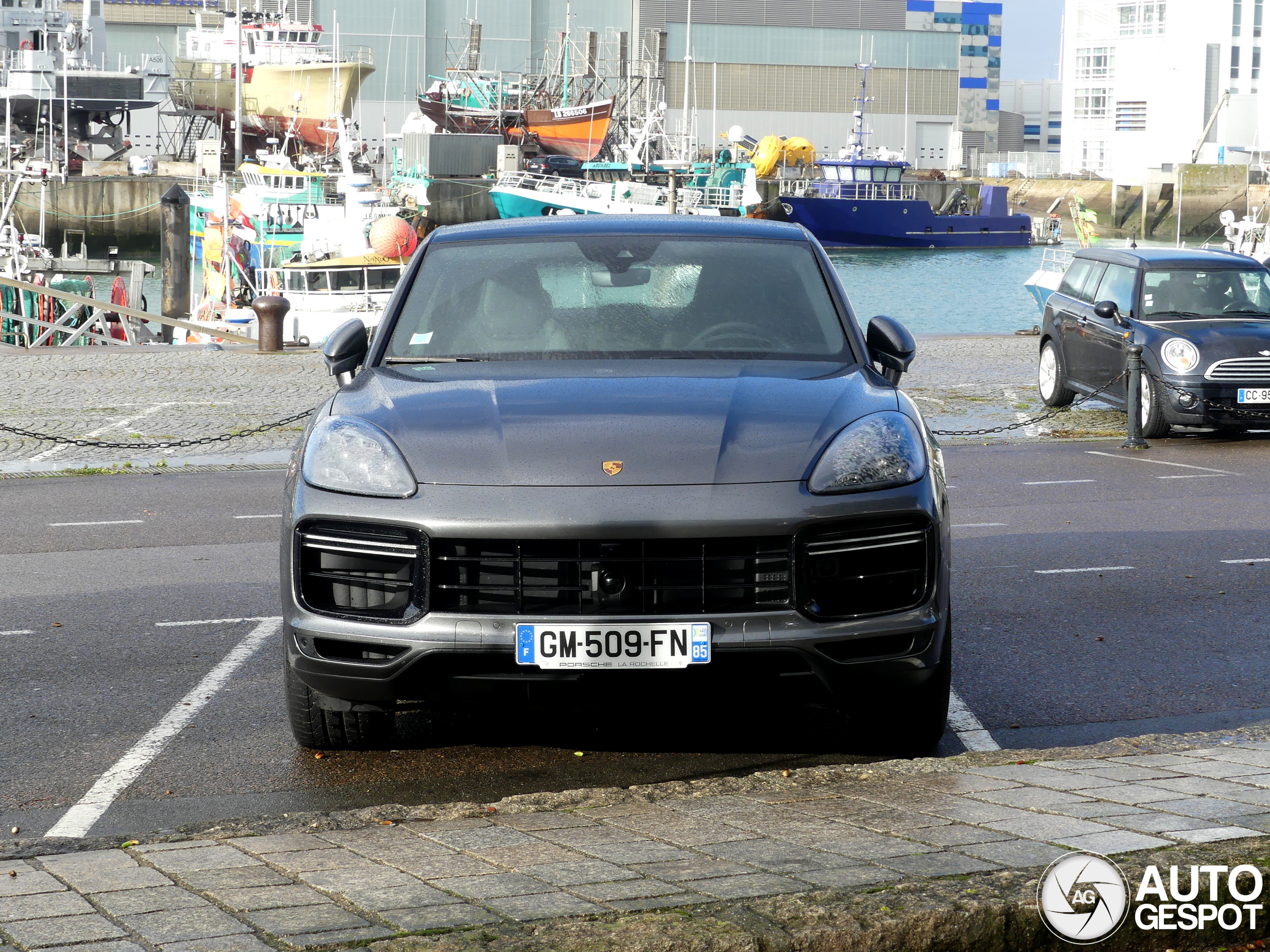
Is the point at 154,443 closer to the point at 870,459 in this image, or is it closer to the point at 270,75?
the point at 870,459

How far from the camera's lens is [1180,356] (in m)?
13.5

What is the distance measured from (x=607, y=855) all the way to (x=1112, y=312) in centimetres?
1216

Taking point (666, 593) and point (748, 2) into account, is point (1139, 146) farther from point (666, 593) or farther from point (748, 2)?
point (666, 593)

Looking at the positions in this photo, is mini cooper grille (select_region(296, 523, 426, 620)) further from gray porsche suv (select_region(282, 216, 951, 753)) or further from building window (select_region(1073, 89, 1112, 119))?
building window (select_region(1073, 89, 1112, 119))

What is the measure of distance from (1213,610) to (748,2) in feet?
364

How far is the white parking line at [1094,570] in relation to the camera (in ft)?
25.8

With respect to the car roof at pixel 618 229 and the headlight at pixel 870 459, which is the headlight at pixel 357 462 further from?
the car roof at pixel 618 229

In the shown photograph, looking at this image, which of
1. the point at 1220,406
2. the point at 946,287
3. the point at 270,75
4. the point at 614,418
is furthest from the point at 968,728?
the point at 270,75

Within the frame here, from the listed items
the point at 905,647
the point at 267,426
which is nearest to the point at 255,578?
the point at 905,647

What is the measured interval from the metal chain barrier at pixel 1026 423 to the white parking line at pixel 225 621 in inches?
303

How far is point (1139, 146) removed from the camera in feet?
374

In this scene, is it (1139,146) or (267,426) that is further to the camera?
(1139,146)

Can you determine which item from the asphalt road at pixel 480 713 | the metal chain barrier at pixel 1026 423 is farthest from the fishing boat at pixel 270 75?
the asphalt road at pixel 480 713

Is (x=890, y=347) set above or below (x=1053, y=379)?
above
